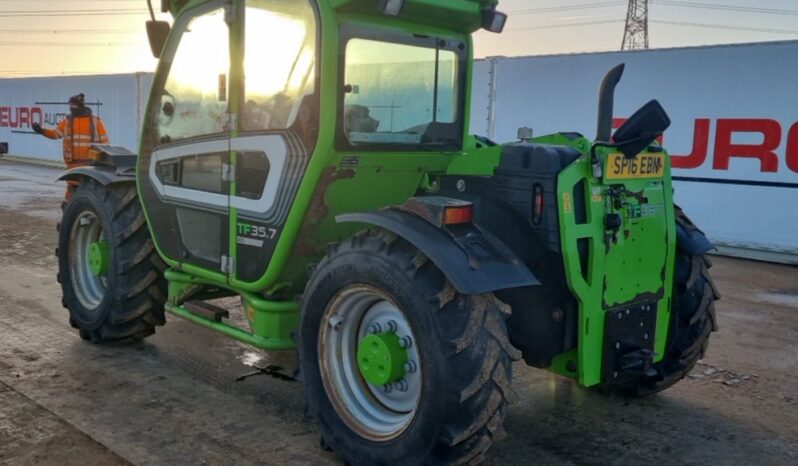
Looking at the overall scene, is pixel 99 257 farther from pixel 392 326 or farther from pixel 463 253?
pixel 463 253

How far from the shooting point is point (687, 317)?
4238mm

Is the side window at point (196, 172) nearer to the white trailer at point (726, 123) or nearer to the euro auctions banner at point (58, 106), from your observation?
the white trailer at point (726, 123)

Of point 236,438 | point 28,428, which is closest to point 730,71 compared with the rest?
point 236,438

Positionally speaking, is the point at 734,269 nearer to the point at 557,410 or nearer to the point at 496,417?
the point at 557,410

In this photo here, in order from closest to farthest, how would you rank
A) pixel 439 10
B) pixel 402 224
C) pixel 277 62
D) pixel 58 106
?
pixel 402 224 → pixel 277 62 → pixel 439 10 → pixel 58 106

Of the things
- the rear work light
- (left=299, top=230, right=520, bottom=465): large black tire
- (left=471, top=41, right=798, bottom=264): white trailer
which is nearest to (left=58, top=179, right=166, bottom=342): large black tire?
(left=299, top=230, right=520, bottom=465): large black tire

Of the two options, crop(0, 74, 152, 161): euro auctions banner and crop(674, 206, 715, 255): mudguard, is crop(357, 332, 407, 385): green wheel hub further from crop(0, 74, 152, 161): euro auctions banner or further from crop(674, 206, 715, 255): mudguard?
crop(0, 74, 152, 161): euro auctions banner


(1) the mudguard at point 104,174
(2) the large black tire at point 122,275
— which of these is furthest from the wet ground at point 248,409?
(1) the mudguard at point 104,174

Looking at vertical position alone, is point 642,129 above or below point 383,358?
above

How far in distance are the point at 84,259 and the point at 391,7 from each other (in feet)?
10.8

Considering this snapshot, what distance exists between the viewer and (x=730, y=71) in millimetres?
9703

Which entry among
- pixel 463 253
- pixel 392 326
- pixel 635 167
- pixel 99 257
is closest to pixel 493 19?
pixel 635 167

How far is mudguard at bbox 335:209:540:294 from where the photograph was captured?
123 inches

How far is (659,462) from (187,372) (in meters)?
2.87
